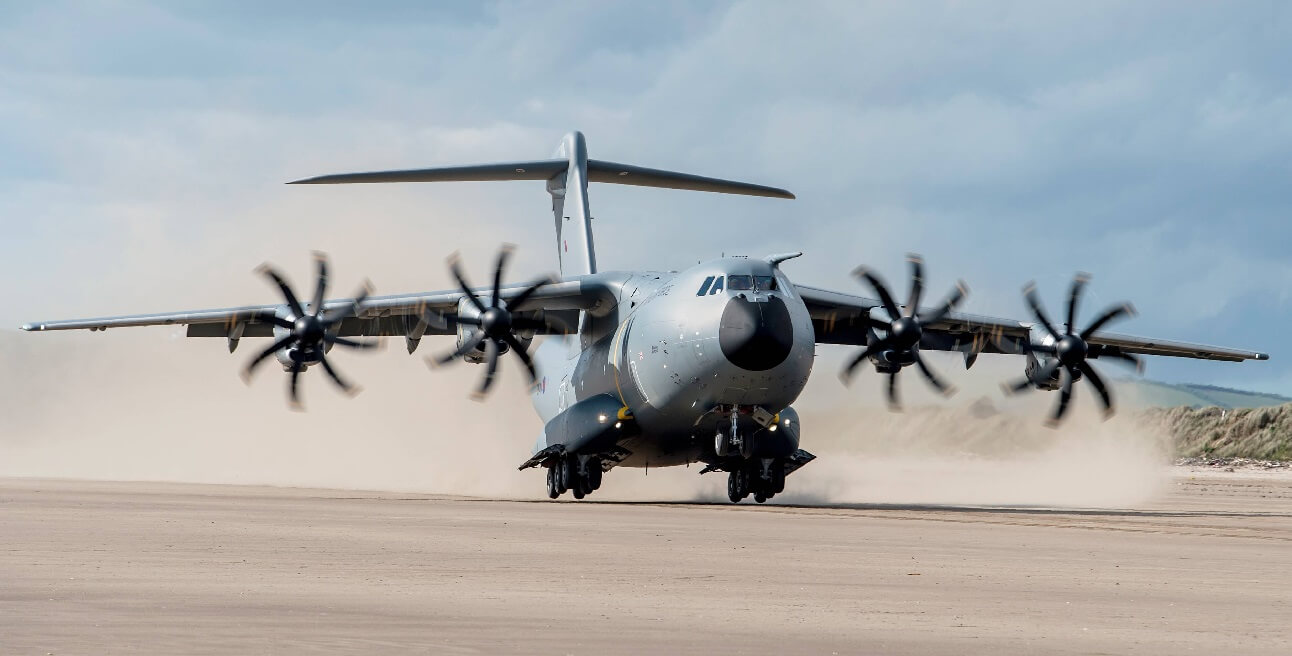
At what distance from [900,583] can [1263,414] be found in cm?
6754

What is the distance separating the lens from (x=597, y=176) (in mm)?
31594

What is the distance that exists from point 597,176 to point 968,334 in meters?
8.43

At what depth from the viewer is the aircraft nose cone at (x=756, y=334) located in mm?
21891

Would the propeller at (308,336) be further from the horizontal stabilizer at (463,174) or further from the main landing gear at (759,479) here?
the main landing gear at (759,479)

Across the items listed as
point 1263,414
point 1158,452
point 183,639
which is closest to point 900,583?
point 183,639

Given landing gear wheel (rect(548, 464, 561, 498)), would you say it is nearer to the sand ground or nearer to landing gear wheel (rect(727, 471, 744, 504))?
landing gear wheel (rect(727, 471, 744, 504))

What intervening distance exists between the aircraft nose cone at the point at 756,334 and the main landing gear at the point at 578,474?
5063mm

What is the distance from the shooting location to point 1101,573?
11578 mm

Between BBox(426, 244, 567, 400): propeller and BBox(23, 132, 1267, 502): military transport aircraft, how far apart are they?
3 centimetres

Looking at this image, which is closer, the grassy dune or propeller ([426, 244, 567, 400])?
propeller ([426, 244, 567, 400])

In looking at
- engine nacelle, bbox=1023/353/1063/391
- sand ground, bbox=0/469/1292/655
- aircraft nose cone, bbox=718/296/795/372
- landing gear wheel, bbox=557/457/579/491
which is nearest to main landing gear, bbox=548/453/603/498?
landing gear wheel, bbox=557/457/579/491

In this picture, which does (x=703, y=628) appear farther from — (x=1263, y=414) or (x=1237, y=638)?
(x=1263, y=414)

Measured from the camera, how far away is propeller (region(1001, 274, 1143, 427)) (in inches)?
997

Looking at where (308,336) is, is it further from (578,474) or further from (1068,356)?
(1068,356)
